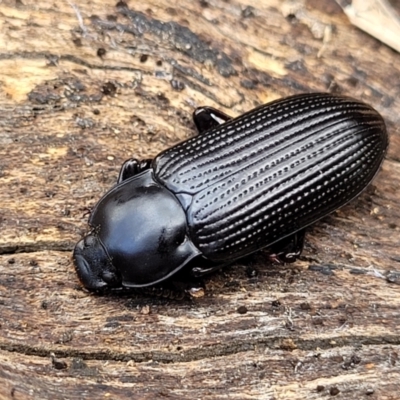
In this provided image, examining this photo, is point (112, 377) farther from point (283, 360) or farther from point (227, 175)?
point (227, 175)

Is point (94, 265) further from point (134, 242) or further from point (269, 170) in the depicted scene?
point (269, 170)

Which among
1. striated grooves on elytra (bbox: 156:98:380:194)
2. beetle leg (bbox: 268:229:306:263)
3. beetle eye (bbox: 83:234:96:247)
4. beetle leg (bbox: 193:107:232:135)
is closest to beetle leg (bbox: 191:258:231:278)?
beetle leg (bbox: 268:229:306:263)

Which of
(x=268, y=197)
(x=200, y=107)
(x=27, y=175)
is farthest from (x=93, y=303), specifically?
(x=200, y=107)

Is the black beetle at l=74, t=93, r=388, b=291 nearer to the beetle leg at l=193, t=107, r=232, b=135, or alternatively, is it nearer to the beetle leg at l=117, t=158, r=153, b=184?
the beetle leg at l=117, t=158, r=153, b=184

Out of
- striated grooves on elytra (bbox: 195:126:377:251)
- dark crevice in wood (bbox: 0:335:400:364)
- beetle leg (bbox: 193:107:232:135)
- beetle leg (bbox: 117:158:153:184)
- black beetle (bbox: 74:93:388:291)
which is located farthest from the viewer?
beetle leg (bbox: 193:107:232:135)

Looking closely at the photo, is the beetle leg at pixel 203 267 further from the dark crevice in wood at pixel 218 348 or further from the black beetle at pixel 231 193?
the dark crevice in wood at pixel 218 348

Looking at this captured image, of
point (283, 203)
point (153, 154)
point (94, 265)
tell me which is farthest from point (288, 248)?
point (94, 265)

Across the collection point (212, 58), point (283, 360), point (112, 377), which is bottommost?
point (112, 377)
